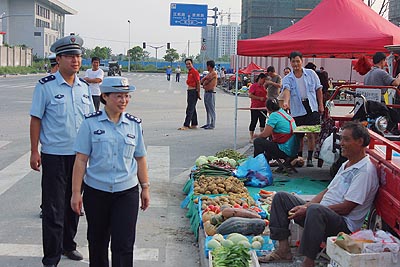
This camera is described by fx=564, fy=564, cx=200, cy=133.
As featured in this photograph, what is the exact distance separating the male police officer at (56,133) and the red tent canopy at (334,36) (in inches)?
256

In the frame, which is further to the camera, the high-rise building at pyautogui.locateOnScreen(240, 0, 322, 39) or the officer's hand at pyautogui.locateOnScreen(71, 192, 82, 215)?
the high-rise building at pyautogui.locateOnScreen(240, 0, 322, 39)

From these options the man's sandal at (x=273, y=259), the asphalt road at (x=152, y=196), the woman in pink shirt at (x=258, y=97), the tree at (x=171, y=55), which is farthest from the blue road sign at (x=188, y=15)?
the tree at (x=171, y=55)

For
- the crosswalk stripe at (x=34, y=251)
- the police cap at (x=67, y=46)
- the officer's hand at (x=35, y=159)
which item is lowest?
the crosswalk stripe at (x=34, y=251)

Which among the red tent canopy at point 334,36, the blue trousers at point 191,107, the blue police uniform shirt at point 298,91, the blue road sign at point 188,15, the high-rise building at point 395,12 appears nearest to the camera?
the blue police uniform shirt at point 298,91

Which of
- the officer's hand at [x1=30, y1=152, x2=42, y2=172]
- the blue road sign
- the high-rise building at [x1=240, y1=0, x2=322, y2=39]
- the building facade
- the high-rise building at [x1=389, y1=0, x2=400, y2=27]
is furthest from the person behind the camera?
the building facade

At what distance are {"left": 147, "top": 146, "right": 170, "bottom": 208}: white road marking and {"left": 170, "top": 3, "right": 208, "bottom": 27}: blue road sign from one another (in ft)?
106

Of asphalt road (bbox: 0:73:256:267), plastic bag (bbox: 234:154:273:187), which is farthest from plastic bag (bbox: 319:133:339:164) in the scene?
asphalt road (bbox: 0:73:256:267)

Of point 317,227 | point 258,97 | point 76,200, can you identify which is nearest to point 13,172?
point 76,200

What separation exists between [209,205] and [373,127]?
2.66 m

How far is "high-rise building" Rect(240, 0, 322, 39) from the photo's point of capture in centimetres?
7125

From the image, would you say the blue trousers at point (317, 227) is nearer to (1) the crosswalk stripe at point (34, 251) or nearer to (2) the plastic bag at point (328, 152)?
(1) the crosswalk stripe at point (34, 251)

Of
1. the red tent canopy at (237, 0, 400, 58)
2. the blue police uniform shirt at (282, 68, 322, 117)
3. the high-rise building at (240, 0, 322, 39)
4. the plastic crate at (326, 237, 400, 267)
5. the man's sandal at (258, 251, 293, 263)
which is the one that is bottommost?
the man's sandal at (258, 251, 293, 263)

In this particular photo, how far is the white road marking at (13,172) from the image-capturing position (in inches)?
343

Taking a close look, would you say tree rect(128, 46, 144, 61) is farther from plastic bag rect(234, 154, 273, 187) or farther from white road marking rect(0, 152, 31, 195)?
plastic bag rect(234, 154, 273, 187)
